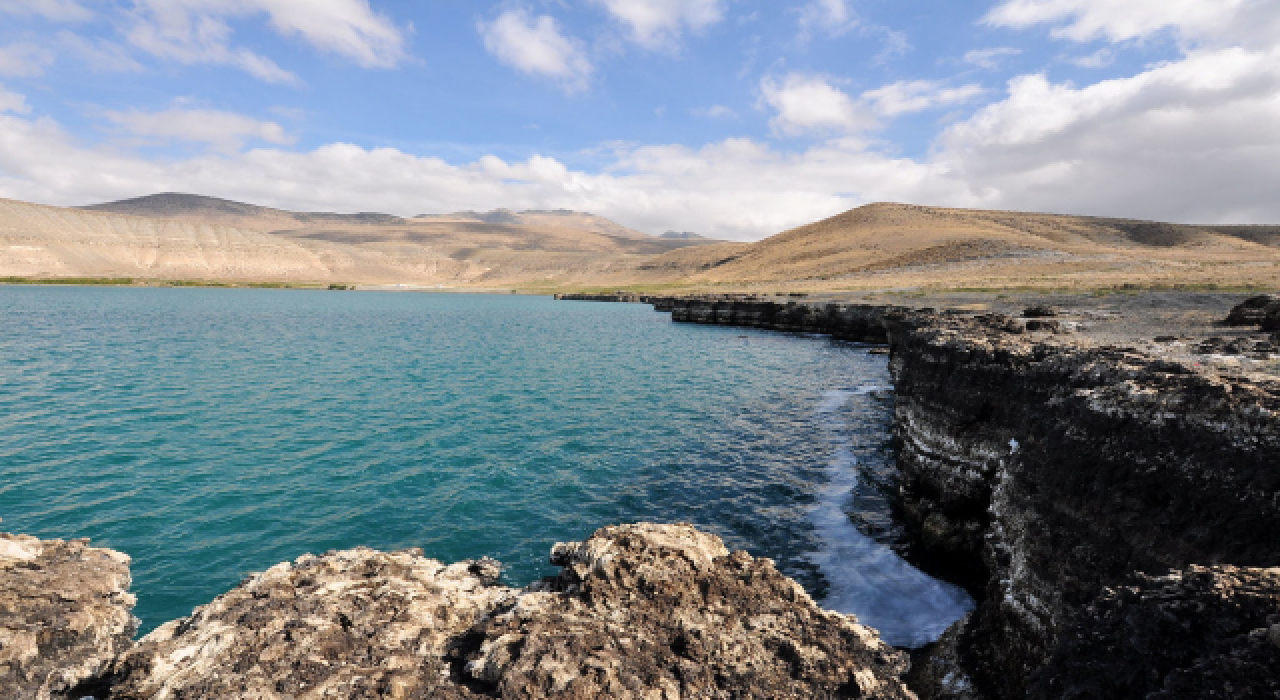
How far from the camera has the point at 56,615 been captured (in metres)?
6.63

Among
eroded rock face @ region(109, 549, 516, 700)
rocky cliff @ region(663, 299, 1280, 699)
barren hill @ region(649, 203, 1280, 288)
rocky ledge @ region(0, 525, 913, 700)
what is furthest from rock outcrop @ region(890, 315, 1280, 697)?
barren hill @ region(649, 203, 1280, 288)

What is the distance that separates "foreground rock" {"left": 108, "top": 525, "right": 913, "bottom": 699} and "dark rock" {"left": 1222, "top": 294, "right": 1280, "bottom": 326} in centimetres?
2596

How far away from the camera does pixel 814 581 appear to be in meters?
12.7

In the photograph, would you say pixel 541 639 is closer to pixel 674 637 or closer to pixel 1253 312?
pixel 674 637

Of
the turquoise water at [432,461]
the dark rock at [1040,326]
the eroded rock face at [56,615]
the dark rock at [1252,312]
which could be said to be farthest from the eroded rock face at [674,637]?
the dark rock at [1252,312]

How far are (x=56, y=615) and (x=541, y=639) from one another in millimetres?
5953

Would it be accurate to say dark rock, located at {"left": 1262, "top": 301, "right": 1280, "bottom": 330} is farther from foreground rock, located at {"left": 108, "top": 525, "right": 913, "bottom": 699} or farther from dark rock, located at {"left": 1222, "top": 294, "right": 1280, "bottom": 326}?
foreground rock, located at {"left": 108, "top": 525, "right": 913, "bottom": 699}

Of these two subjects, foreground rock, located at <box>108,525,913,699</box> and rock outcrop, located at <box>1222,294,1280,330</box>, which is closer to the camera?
foreground rock, located at <box>108,525,913,699</box>

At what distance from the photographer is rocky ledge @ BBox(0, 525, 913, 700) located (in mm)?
5641

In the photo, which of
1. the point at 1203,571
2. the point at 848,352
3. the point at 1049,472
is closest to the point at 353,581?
the point at 1203,571

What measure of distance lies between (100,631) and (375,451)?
Answer: 13292 mm

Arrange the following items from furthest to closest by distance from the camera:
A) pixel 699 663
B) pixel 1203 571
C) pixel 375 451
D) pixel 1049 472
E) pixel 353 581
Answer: pixel 375 451, pixel 1049 472, pixel 353 581, pixel 699 663, pixel 1203 571

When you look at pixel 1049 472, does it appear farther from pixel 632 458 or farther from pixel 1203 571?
pixel 632 458

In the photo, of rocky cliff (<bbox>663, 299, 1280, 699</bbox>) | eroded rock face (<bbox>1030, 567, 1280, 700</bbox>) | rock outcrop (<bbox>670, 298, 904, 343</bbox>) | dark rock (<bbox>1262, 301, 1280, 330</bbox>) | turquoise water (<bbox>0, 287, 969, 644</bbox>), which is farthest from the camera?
rock outcrop (<bbox>670, 298, 904, 343</bbox>)
